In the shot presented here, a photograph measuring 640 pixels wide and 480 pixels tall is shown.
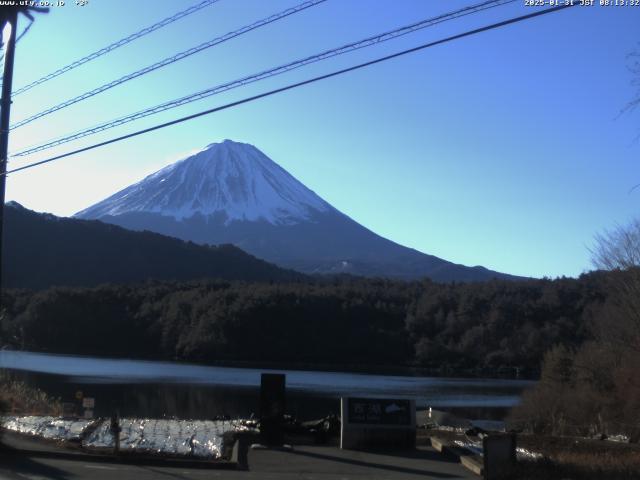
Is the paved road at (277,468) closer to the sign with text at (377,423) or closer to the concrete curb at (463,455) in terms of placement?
the concrete curb at (463,455)

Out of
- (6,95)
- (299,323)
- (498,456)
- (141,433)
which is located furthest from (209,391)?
(299,323)

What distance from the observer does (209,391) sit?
1800 inches

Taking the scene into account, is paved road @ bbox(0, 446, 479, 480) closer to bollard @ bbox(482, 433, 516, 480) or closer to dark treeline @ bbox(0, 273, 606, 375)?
bollard @ bbox(482, 433, 516, 480)

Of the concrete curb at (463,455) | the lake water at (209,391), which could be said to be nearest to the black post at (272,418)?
the concrete curb at (463,455)

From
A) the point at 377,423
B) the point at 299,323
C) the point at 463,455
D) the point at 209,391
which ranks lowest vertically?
the point at 463,455

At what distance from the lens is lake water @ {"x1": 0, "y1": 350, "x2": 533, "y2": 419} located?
3748cm

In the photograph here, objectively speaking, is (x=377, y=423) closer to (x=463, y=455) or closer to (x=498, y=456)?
(x=463, y=455)

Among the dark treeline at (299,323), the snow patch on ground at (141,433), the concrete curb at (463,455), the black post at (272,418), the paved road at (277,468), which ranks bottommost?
the paved road at (277,468)

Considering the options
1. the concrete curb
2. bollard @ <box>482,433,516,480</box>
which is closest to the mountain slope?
the concrete curb

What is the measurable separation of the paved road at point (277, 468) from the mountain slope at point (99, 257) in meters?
90.4

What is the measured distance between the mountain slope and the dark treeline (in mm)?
12897

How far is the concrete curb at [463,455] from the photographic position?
14310mm

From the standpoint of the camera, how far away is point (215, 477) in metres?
13.0

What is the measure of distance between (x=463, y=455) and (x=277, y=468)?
389 centimetres
